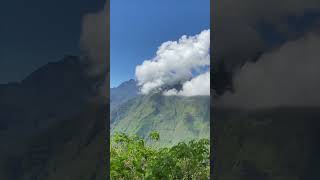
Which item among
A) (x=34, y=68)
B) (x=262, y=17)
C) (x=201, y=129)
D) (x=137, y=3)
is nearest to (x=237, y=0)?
(x=262, y=17)

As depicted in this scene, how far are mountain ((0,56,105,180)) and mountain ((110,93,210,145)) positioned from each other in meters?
18.5

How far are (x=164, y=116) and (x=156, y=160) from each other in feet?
66.8

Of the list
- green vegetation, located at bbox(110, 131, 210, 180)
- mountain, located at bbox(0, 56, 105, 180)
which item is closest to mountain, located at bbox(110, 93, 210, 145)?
green vegetation, located at bbox(110, 131, 210, 180)

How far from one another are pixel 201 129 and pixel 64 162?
65.5 ft

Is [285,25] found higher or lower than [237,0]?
lower

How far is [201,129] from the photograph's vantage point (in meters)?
22.0

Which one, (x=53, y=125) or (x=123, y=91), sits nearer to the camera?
(x=53, y=125)

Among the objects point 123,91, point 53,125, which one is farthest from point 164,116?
point 53,125

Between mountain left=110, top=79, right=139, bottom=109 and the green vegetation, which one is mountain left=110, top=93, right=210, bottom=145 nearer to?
mountain left=110, top=79, right=139, bottom=109

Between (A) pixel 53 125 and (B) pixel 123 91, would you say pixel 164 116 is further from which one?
(A) pixel 53 125

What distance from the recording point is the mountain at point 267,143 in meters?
2.21

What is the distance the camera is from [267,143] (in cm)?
224

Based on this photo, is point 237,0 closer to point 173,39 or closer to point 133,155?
point 133,155

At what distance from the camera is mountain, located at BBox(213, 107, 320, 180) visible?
221 cm
